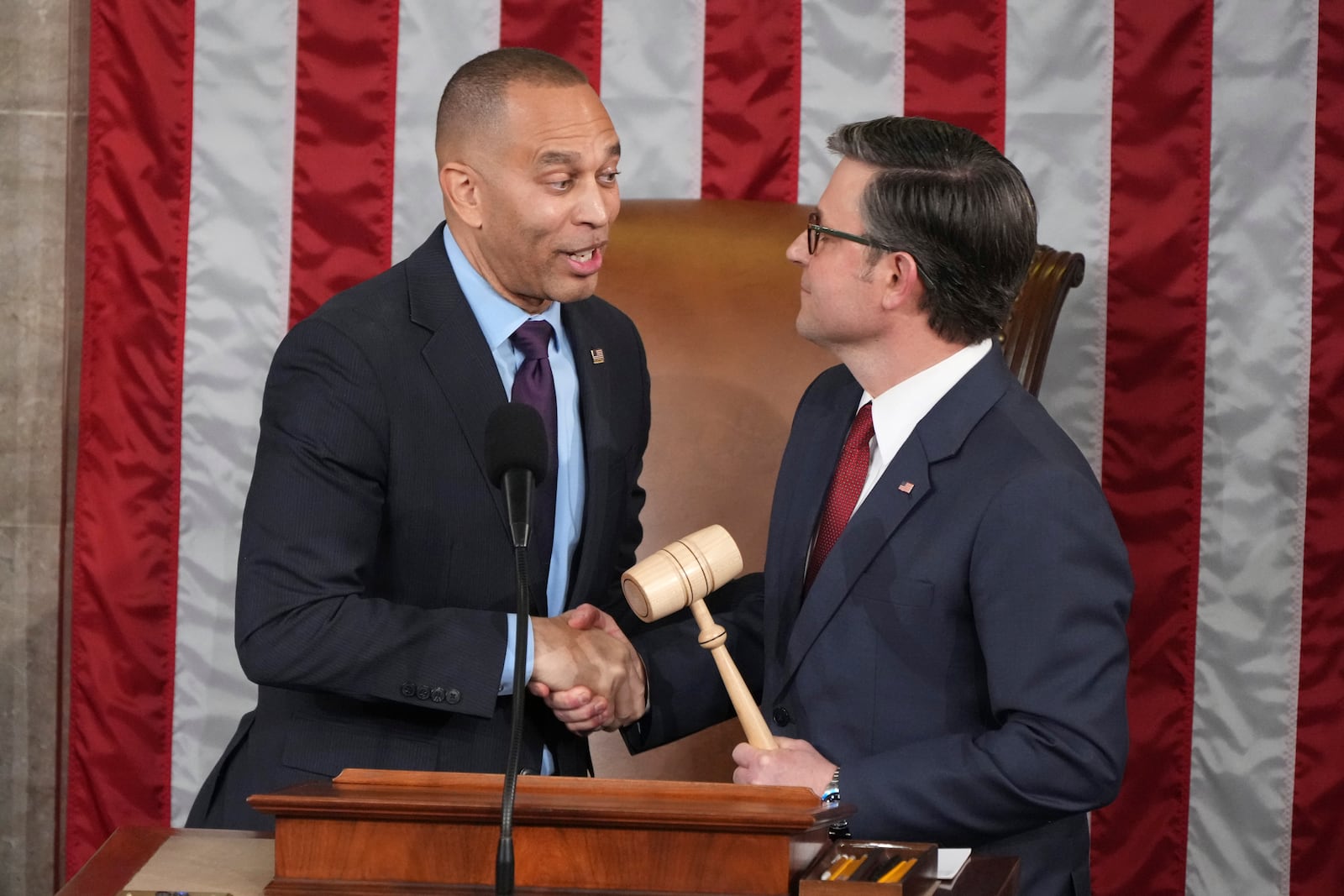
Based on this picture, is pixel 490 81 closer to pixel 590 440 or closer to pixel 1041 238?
pixel 590 440

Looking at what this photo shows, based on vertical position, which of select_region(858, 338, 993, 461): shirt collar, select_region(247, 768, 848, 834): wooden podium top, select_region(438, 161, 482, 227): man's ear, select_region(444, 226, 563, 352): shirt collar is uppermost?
select_region(438, 161, 482, 227): man's ear

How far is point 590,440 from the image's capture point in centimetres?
249

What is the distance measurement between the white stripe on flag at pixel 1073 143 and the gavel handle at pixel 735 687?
1743 mm

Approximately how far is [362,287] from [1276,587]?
2.33 metres

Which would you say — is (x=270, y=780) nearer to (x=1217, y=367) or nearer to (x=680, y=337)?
(x=680, y=337)

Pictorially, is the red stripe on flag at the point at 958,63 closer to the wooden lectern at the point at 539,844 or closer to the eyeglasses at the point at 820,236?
the eyeglasses at the point at 820,236

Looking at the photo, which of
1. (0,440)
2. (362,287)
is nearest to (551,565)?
(362,287)

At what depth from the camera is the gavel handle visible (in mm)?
2086

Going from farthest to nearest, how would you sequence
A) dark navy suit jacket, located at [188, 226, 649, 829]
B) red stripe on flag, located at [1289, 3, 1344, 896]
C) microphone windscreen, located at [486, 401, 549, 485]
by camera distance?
1. red stripe on flag, located at [1289, 3, 1344, 896]
2. dark navy suit jacket, located at [188, 226, 649, 829]
3. microphone windscreen, located at [486, 401, 549, 485]

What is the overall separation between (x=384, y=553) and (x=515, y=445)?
86 centimetres

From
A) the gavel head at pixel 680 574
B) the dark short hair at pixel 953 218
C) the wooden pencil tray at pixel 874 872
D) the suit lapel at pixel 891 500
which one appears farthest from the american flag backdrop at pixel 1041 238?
the wooden pencil tray at pixel 874 872

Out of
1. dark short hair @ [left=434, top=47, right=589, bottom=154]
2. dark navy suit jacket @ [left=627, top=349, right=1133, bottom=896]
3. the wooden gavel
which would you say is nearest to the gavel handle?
the wooden gavel

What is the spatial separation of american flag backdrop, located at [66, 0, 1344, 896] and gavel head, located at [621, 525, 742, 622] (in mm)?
1705

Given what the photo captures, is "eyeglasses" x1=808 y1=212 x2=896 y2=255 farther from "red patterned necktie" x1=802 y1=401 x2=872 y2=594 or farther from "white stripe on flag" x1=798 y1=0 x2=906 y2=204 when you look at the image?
"white stripe on flag" x1=798 y1=0 x2=906 y2=204
